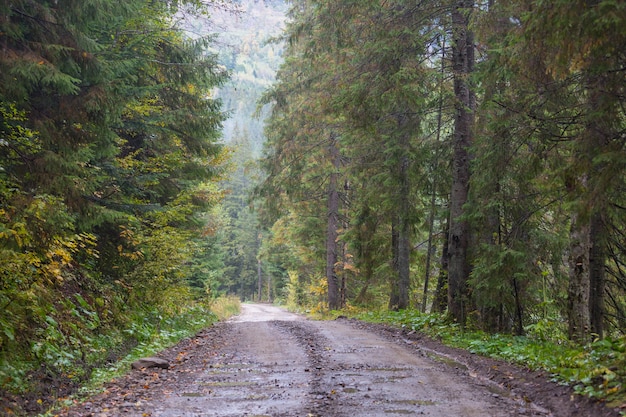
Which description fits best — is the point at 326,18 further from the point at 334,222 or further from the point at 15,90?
the point at 334,222

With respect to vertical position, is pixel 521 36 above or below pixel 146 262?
above

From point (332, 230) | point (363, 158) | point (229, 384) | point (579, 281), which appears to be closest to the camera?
point (229, 384)

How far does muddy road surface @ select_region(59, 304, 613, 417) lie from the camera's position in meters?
5.79

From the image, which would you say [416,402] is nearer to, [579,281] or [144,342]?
[579,281]

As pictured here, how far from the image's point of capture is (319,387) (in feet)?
22.7

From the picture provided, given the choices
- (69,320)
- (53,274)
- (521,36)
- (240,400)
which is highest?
(521,36)

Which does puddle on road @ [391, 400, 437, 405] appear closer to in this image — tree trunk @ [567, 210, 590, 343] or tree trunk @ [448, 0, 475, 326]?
tree trunk @ [567, 210, 590, 343]

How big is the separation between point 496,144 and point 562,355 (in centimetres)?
383

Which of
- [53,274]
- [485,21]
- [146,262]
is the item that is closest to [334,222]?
[146,262]

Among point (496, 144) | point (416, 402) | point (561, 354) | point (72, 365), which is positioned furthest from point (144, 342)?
point (496, 144)

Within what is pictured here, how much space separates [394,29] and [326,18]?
1.86 metres

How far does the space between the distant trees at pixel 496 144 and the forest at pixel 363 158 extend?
5 centimetres

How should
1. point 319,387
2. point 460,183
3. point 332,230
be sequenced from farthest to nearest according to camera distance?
1. point 332,230
2. point 460,183
3. point 319,387

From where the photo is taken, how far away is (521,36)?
6.38 metres
